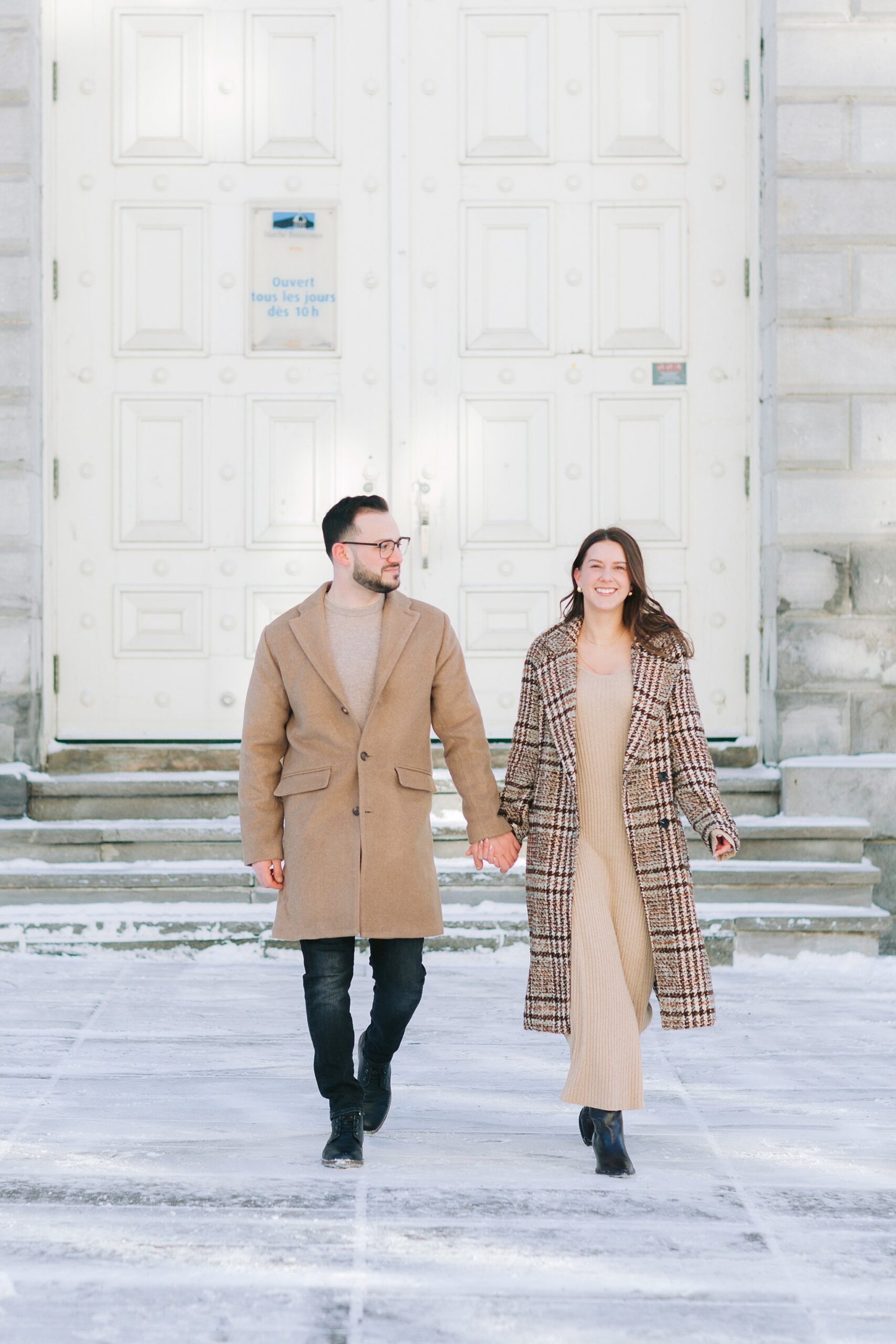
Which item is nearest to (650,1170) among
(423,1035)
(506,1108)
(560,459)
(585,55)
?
(506,1108)

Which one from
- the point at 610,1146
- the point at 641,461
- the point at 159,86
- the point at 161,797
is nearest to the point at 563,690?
the point at 610,1146

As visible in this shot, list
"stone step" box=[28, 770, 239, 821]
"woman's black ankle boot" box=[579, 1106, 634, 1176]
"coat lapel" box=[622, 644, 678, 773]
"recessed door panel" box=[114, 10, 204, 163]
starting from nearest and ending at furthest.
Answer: "woman's black ankle boot" box=[579, 1106, 634, 1176], "coat lapel" box=[622, 644, 678, 773], "stone step" box=[28, 770, 239, 821], "recessed door panel" box=[114, 10, 204, 163]

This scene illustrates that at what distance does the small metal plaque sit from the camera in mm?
7008

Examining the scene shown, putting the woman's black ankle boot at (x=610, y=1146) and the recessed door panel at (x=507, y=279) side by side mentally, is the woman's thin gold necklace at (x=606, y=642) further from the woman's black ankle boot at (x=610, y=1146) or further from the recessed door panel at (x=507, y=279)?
the recessed door panel at (x=507, y=279)

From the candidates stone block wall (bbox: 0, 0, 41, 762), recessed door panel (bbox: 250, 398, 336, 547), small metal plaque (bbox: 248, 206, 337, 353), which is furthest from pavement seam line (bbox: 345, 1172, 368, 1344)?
small metal plaque (bbox: 248, 206, 337, 353)

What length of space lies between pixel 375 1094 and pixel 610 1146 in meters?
0.70

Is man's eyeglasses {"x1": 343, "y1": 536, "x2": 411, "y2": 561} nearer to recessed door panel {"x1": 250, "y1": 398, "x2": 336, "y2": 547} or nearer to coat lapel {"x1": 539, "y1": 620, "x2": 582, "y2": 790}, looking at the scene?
coat lapel {"x1": 539, "y1": 620, "x2": 582, "y2": 790}

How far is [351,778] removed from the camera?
12.8 ft

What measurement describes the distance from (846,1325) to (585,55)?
5.91 meters

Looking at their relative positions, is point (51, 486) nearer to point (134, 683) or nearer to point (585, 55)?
point (134, 683)

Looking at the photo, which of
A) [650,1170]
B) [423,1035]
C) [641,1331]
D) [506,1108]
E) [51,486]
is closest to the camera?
[641,1331]

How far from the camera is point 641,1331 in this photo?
278 cm

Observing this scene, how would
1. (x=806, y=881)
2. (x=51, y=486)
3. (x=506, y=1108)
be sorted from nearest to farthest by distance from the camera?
1. (x=506, y=1108)
2. (x=806, y=881)
3. (x=51, y=486)

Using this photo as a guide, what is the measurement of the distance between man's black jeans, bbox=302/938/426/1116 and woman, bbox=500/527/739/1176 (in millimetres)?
335
